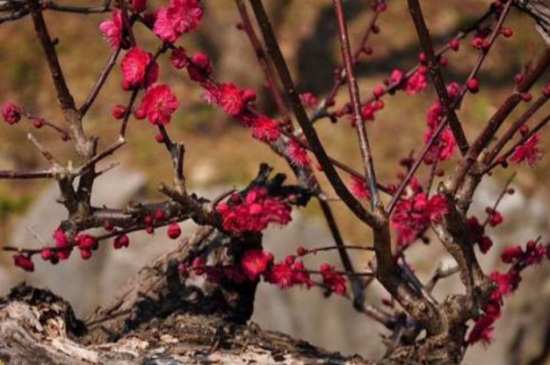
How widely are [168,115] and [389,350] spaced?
4.11ft

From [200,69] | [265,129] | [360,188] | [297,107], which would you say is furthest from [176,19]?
[360,188]

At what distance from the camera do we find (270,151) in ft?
26.3

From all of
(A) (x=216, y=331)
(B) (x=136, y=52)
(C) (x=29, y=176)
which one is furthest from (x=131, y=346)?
(B) (x=136, y=52)

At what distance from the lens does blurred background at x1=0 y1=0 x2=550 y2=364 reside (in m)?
6.24

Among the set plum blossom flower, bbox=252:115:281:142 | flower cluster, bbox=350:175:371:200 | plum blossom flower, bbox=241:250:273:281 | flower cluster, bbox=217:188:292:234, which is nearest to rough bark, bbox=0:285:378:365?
plum blossom flower, bbox=241:250:273:281

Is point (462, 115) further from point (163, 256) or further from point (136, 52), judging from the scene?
point (136, 52)

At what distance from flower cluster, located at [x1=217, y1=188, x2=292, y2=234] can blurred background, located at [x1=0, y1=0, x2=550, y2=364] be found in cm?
314

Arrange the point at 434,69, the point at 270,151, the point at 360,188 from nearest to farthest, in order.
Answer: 1. the point at 434,69
2. the point at 360,188
3. the point at 270,151

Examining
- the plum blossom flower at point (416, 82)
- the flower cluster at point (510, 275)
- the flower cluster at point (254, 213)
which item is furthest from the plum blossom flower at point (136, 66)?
the flower cluster at point (510, 275)

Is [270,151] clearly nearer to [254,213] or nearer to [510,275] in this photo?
[510,275]

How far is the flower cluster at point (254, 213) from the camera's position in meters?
2.46

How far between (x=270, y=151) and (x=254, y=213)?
5568 millimetres

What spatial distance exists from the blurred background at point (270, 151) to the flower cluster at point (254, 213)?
314 centimetres

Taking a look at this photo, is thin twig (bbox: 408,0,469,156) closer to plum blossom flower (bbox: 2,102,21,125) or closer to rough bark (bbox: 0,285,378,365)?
rough bark (bbox: 0,285,378,365)
